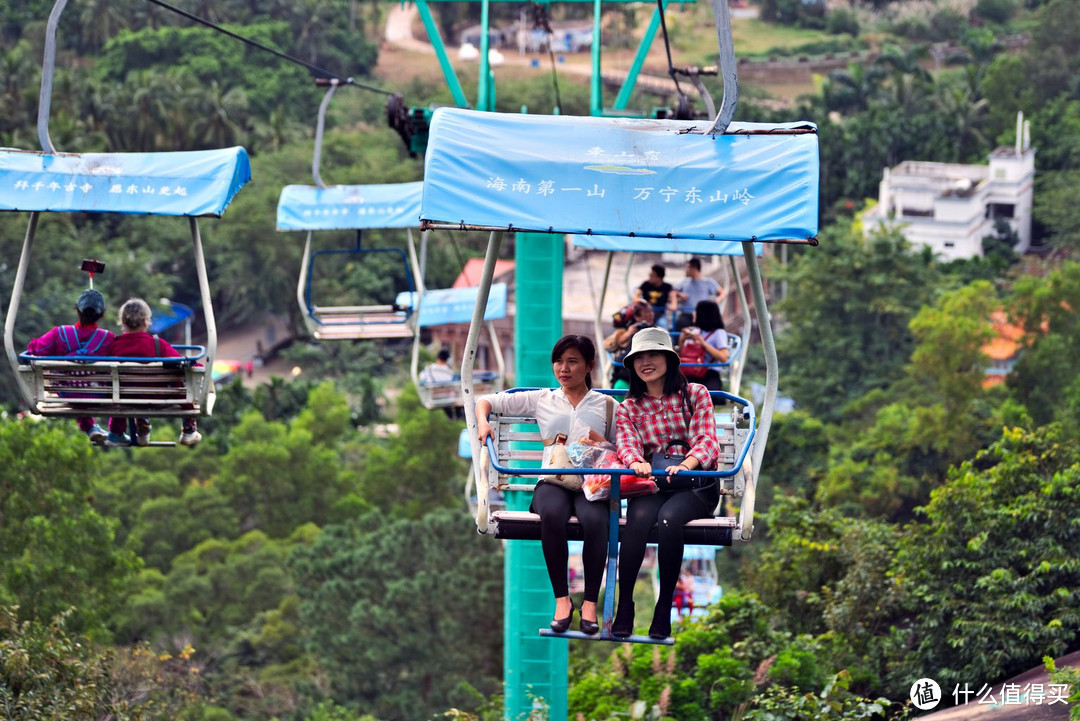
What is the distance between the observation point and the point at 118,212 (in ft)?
40.1

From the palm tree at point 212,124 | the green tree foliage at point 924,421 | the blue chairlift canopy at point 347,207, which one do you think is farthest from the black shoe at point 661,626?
the palm tree at point 212,124

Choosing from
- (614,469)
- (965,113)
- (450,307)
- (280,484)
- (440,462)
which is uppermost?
(965,113)

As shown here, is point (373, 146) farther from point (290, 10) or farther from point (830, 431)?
point (830, 431)

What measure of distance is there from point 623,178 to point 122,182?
3.93m

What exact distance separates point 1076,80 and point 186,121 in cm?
3124

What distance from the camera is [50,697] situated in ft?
44.2

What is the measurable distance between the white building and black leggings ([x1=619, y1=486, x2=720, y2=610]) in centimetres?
4688

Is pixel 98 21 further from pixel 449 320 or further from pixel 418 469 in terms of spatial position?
pixel 449 320

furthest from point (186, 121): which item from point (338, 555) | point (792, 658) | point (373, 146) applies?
point (792, 658)

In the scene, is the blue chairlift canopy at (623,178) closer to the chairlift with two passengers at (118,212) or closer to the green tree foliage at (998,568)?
the chairlift with two passengers at (118,212)

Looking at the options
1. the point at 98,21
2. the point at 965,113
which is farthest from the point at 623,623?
the point at 98,21

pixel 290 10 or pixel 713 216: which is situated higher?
pixel 290 10

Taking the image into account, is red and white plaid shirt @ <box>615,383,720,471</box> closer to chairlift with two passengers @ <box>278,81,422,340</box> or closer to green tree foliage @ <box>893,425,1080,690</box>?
green tree foliage @ <box>893,425,1080,690</box>

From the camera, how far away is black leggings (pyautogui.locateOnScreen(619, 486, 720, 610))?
32.0 ft
